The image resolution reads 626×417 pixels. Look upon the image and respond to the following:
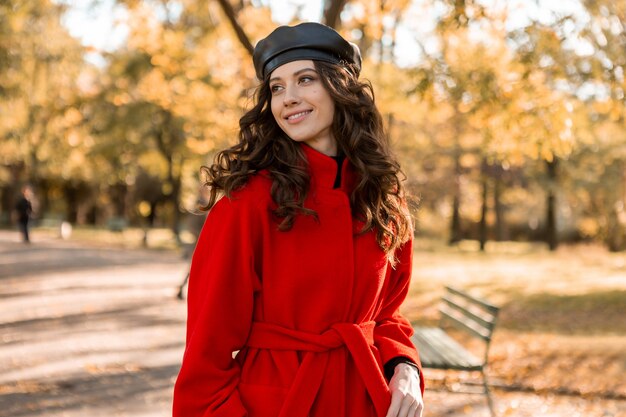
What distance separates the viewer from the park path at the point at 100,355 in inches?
236

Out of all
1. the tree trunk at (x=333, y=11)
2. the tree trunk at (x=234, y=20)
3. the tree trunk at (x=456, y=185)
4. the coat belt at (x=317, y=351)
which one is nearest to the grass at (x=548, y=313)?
the tree trunk at (x=333, y=11)

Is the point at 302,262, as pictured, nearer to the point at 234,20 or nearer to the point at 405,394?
the point at 405,394

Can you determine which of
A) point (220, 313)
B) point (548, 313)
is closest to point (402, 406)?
point (220, 313)

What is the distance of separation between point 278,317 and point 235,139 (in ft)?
26.1

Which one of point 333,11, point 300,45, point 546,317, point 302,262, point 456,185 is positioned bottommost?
point 546,317

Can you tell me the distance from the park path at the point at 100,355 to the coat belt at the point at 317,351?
409 cm

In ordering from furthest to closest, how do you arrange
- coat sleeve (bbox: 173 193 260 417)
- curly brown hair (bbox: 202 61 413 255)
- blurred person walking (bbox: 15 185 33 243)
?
1. blurred person walking (bbox: 15 185 33 243)
2. curly brown hair (bbox: 202 61 413 255)
3. coat sleeve (bbox: 173 193 260 417)

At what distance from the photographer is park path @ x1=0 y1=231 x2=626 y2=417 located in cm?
599

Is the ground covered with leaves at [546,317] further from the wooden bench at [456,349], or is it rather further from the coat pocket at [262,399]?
the coat pocket at [262,399]

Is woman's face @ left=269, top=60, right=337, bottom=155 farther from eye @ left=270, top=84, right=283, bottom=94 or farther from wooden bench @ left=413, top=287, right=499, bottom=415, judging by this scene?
wooden bench @ left=413, top=287, right=499, bottom=415

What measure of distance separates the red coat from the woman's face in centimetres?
18

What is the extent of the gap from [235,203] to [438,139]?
1319 inches

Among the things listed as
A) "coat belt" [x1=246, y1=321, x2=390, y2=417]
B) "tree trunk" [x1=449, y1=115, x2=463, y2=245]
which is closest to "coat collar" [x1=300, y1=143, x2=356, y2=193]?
"coat belt" [x1=246, y1=321, x2=390, y2=417]

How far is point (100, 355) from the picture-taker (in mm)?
7730
